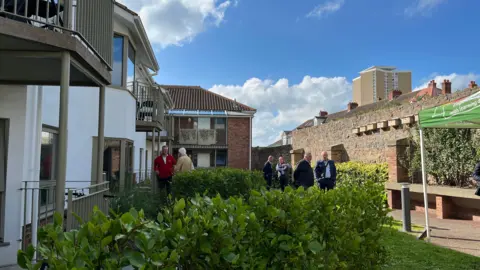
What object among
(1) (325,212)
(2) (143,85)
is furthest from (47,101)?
(2) (143,85)

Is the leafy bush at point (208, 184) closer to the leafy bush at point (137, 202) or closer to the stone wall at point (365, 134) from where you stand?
the leafy bush at point (137, 202)

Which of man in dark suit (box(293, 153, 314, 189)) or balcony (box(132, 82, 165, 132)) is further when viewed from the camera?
Result: balcony (box(132, 82, 165, 132))

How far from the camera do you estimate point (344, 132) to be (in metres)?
19.4

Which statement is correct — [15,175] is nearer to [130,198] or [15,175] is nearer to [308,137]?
[130,198]

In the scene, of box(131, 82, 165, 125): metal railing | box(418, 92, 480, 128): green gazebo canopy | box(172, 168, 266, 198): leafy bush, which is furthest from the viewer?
box(131, 82, 165, 125): metal railing

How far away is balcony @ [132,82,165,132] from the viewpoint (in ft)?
47.2

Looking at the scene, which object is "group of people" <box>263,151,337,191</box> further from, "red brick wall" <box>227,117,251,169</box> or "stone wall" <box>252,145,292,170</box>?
"red brick wall" <box>227,117,251,169</box>

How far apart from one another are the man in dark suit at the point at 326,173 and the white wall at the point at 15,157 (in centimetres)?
759

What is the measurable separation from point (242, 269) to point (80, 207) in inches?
113

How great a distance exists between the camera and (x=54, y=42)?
3.96 meters

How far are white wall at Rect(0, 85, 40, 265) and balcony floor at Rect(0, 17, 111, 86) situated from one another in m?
0.28

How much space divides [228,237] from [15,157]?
455 cm

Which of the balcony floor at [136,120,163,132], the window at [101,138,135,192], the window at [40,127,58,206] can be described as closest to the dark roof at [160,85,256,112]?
the balcony floor at [136,120,163,132]

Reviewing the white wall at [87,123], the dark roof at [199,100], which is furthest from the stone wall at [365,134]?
the dark roof at [199,100]
